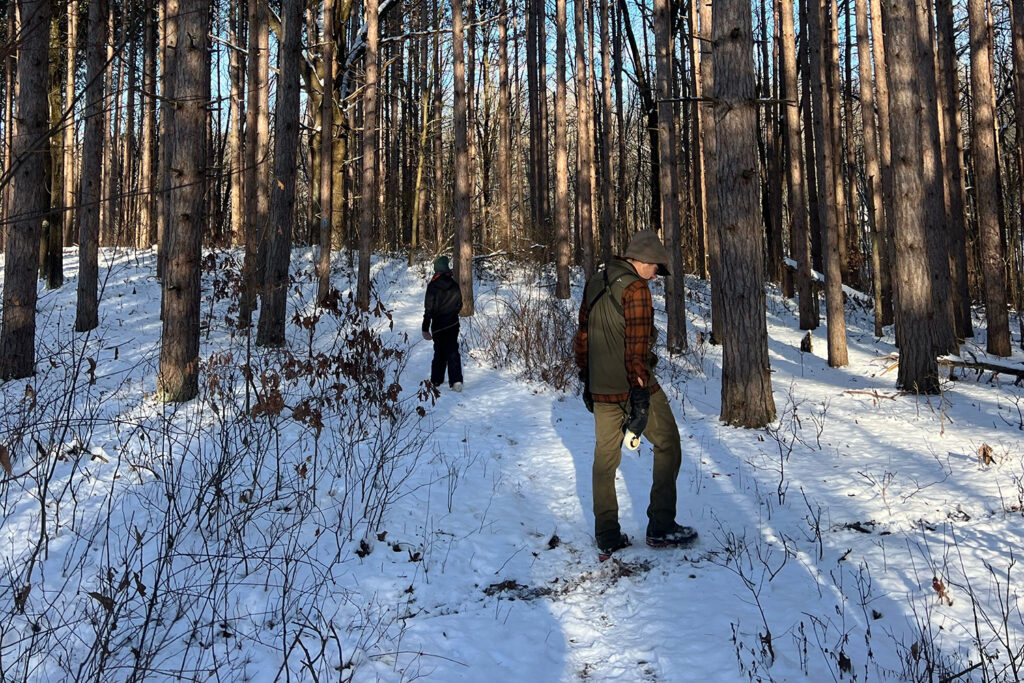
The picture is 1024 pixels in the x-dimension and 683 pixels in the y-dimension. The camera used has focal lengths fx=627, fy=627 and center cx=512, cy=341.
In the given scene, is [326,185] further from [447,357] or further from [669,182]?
[669,182]

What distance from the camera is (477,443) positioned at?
658cm

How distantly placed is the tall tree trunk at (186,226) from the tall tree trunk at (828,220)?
34.1 feet

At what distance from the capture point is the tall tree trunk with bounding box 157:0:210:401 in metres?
7.05

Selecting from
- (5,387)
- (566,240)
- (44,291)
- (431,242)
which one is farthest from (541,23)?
(5,387)

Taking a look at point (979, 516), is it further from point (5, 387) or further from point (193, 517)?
point (5, 387)

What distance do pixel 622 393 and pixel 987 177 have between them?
1146 centimetres

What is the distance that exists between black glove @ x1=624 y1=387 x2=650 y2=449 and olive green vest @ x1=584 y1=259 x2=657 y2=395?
0.16 m

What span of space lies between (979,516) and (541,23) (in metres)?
22.1

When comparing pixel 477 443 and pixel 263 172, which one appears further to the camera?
pixel 263 172

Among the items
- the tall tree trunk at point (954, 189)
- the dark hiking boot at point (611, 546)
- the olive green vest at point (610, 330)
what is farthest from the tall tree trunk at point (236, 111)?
the tall tree trunk at point (954, 189)

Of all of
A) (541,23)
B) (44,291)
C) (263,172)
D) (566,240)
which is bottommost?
(44,291)

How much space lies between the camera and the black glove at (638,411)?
3.89 m

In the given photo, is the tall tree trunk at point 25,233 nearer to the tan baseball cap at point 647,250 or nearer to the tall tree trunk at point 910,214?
the tan baseball cap at point 647,250

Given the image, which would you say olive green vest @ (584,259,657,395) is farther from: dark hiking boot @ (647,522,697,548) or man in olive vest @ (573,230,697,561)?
dark hiking boot @ (647,522,697,548)
